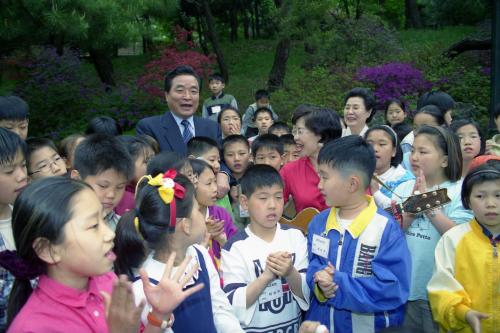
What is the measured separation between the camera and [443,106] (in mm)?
5551

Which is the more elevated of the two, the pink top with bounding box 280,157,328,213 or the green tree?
the green tree

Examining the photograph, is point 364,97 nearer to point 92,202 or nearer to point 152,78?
point 92,202

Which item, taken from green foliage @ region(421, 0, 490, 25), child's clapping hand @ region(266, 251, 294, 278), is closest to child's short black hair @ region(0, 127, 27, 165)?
child's clapping hand @ region(266, 251, 294, 278)

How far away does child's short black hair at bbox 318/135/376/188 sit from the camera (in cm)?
261

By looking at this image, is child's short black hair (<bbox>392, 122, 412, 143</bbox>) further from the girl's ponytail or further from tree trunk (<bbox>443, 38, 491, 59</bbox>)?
tree trunk (<bbox>443, 38, 491, 59</bbox>)

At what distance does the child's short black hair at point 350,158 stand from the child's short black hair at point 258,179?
306mm

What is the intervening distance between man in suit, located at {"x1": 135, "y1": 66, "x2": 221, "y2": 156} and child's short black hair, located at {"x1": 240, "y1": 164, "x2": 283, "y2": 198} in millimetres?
1371

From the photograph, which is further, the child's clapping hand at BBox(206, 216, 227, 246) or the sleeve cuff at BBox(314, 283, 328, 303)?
the child's clapping hand at BBox(206, 216, 227, 246)

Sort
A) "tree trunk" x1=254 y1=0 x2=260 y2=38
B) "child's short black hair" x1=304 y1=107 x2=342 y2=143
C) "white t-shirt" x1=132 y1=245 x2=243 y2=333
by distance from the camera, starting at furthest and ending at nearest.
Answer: "tree trunk" x1=254 y1=0 x2=260 y2=38 < "child's short black hair" x1=304 y1=107 x2=342 y2=143 < "white t-shirt" x1=132 y1=245 x2=243 y2=333

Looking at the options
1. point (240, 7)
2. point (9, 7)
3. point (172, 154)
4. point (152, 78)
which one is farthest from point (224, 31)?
point (172, 154)

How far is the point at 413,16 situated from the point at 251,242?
2337 cm

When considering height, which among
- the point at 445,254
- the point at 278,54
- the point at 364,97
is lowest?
the point at 445,254

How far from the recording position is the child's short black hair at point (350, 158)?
2609 millimetres

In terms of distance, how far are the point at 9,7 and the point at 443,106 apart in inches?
283
